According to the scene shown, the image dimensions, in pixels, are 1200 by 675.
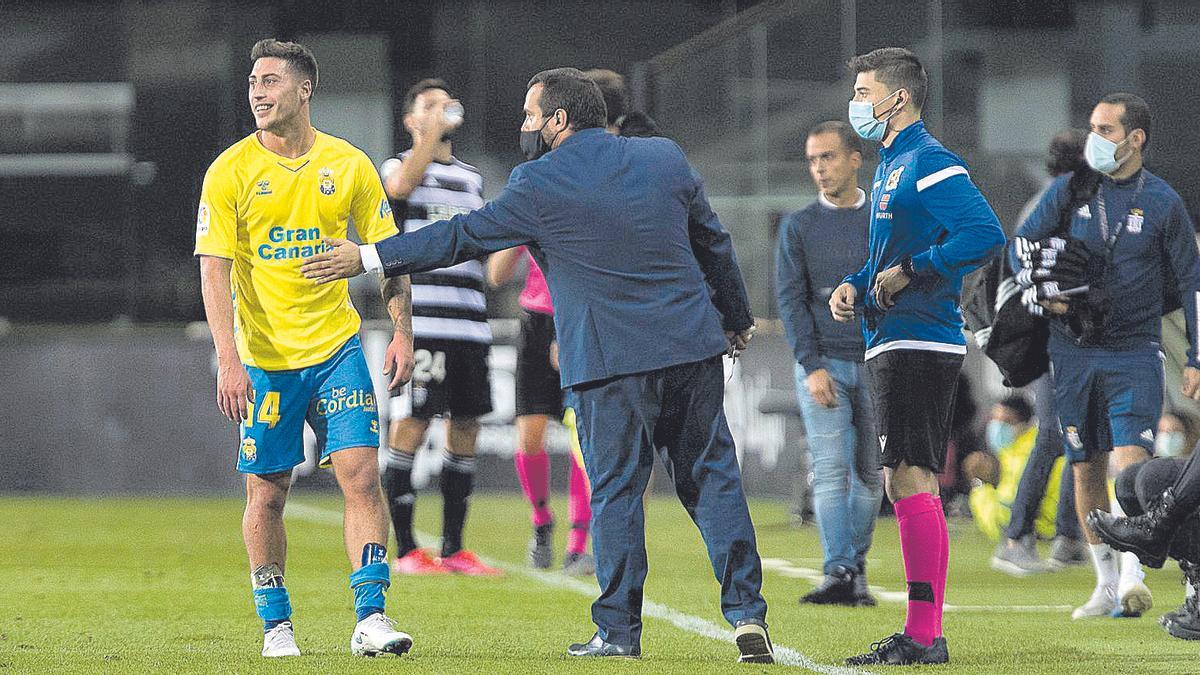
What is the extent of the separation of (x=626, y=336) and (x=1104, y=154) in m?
2.34

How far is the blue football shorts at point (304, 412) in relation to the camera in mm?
5492

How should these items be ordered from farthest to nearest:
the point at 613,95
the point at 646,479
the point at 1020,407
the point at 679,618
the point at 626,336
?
the point at 1020,407 < the point at 613,95 < the point at 679,618 < the point at 646,479 < the point at 626,336

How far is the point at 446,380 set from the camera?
823 cm

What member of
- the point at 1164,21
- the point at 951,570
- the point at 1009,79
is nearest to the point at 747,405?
the point at 1009,79

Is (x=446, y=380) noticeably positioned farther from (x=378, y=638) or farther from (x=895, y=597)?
(x=378, y=638)

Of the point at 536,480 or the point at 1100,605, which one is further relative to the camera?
the point at 536,480

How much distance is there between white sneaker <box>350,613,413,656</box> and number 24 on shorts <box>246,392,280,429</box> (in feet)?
2.14

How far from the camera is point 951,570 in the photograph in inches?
354

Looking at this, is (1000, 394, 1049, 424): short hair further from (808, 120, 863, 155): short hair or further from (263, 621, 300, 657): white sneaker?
(263, 621, 300, 657): white sneaker

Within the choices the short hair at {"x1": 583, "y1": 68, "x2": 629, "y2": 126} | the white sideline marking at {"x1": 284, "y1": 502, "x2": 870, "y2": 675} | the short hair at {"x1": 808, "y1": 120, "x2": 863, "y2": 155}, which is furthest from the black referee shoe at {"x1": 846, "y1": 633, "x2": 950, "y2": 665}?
the short hair at {"x1": 583, "y1": 68, "x2": 629, "y2": 126}

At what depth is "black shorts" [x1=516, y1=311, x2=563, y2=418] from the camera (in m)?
8.73

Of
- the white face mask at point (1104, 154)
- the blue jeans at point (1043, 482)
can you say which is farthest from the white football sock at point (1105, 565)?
the white face mask at point (1104, 154)

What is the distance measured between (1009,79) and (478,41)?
7.44m

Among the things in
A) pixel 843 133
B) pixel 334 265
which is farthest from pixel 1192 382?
pixel 334 265
